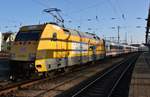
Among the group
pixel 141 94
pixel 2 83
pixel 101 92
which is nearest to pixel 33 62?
pixel 2 83

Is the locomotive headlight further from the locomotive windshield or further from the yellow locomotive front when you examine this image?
the locomotive windshield

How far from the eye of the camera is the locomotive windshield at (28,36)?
58.0 feet

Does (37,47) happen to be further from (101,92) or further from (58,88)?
(101,92)

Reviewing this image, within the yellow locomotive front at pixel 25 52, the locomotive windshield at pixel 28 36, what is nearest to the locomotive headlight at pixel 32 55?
the yellow locomotive front at pixel 25 52

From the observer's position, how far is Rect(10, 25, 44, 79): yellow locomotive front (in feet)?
56.0

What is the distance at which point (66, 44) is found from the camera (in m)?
21.0

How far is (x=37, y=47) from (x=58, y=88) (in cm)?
287

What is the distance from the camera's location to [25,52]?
684 inches

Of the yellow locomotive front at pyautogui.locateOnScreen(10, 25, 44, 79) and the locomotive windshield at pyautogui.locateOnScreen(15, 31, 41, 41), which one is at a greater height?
the locomotive windshield at pyautogui.locateOnScreen(15, 31, 41, 41)

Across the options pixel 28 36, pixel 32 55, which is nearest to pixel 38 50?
pixel 32 55

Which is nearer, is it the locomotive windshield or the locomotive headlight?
the locomotive headlight

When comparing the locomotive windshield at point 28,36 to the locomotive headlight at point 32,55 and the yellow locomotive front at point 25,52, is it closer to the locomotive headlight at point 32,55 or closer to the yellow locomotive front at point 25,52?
the yellow locomotive front at point 25,52

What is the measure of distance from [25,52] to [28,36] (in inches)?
46.1

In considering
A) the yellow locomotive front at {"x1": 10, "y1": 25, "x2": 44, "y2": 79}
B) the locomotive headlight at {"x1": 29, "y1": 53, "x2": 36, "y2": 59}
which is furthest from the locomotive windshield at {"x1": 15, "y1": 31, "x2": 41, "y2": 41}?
the locomotive headlight at {"x1": 29, "y1": 53, "x2": 36, "y2": 59}
